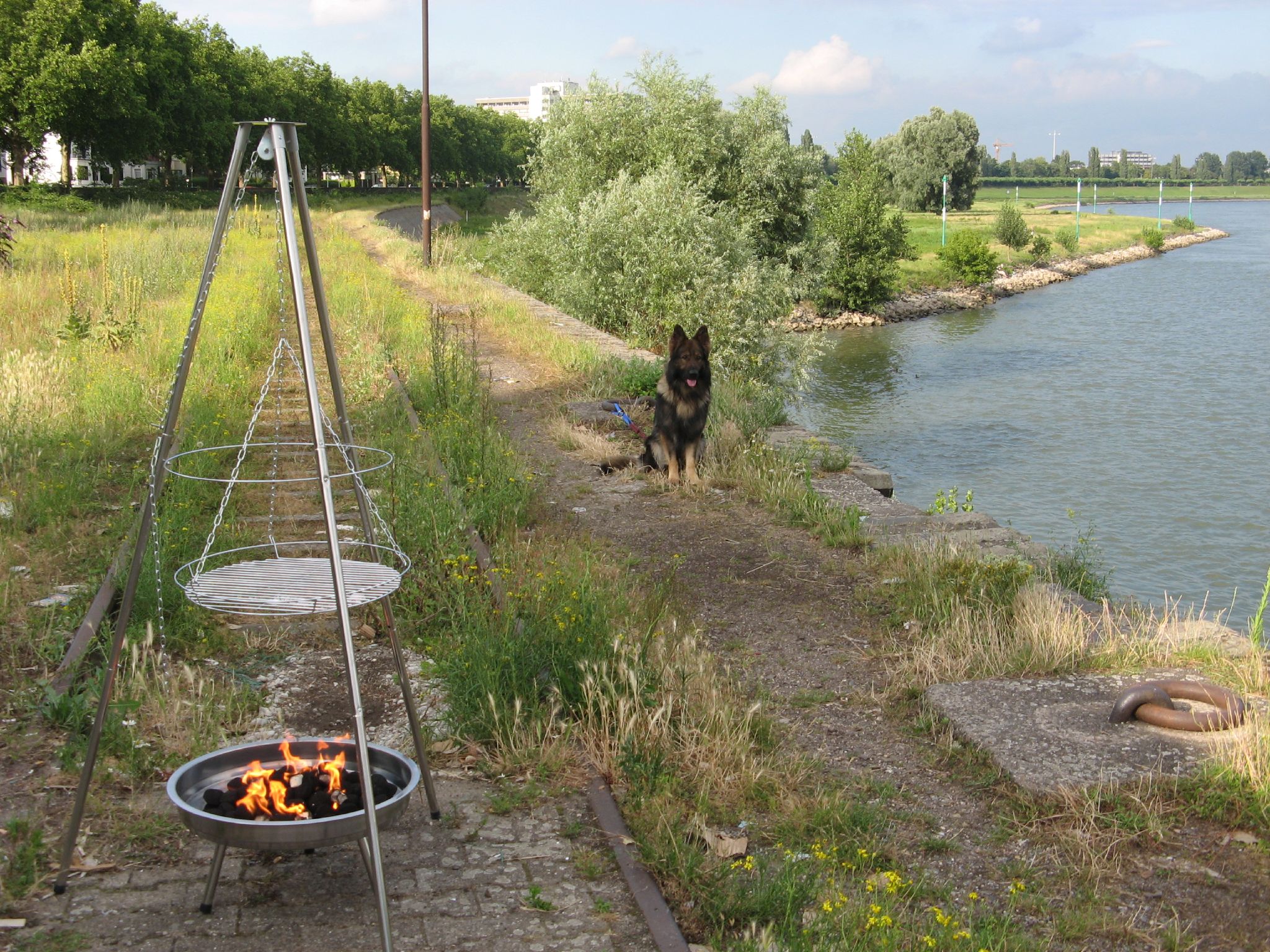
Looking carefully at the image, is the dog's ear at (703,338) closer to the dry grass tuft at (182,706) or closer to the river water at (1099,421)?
the river water at (1099,421)

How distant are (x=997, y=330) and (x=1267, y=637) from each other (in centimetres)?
3306

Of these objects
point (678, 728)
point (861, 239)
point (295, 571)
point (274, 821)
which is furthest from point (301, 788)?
point (861, 239)

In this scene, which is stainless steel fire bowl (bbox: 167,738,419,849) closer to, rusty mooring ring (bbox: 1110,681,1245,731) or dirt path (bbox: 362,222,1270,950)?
dirt path (bbox: 362,222,1270,950)

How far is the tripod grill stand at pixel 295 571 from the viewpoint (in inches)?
131

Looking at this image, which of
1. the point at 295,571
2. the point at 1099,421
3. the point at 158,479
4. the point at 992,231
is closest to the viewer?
the point at 158,479

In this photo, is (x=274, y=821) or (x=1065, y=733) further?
(x=1065, y=733)

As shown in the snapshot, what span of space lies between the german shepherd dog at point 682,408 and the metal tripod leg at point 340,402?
511 cm

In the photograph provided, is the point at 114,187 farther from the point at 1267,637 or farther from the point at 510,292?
the point at 1267,637

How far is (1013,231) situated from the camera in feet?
219

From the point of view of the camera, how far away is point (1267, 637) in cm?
1073

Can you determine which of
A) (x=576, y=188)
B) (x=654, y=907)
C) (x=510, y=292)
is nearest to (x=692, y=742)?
(x=654, y=907)

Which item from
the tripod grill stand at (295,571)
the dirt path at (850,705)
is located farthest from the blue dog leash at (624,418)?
the tripod grill stand at (295,571)

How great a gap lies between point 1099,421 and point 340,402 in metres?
23.0

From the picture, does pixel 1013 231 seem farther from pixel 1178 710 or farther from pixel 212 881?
pixel 212 881
